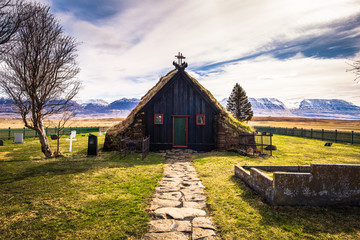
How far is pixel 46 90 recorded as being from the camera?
11.0 m

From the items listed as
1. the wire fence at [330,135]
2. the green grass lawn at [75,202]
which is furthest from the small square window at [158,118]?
the wire fence at [330,135]

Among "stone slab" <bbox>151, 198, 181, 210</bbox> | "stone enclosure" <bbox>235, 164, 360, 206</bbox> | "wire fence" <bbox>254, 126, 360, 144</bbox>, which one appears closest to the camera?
"stone enclosure" <bbox>235, 164, 360, 206</bbox>

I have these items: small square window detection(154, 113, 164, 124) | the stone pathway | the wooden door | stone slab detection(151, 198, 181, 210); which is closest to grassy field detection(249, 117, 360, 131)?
the wooden door

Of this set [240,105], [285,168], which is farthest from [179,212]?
[240,105]

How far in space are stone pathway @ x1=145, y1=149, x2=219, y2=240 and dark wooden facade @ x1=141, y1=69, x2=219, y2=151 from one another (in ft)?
23.3

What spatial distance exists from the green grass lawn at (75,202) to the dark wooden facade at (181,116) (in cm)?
606

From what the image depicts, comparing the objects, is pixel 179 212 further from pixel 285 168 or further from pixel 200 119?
pixel 200 119

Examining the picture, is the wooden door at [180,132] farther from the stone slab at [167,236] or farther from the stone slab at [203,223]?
the stone slab at [167,236]

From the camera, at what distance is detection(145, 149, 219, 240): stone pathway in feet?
12.1

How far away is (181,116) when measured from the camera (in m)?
14.8

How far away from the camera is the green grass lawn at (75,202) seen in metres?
3.76

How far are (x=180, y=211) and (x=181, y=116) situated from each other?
10.4 metres

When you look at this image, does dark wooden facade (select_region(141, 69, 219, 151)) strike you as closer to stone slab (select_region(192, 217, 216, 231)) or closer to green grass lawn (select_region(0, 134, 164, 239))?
green grass lawn (select_region(0, 134, 164, 239))

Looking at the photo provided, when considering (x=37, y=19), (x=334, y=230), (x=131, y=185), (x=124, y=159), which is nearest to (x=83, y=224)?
(x=131, y=185)
